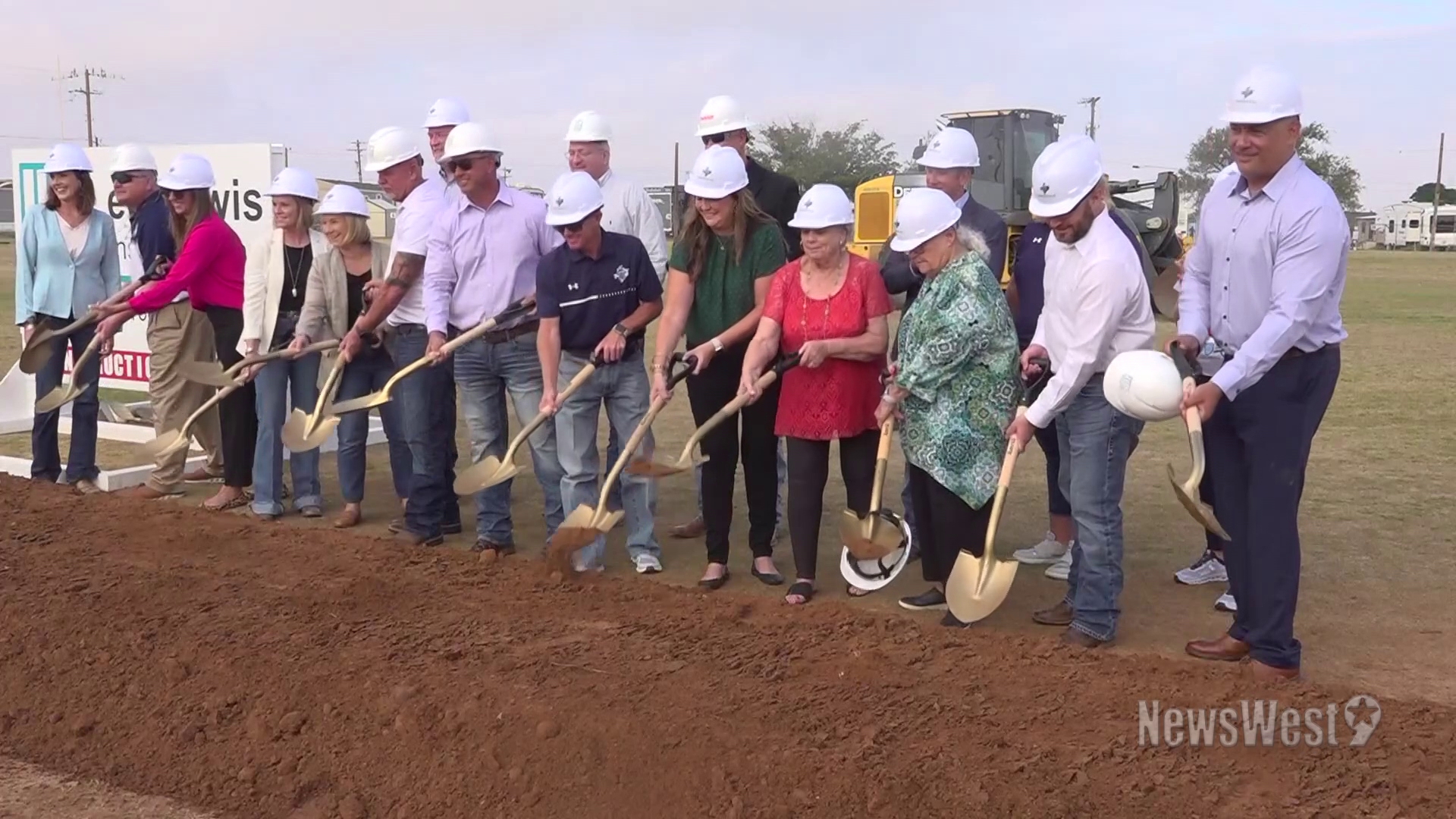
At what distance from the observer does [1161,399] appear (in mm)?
4270

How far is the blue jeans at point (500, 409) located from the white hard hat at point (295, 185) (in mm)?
1529

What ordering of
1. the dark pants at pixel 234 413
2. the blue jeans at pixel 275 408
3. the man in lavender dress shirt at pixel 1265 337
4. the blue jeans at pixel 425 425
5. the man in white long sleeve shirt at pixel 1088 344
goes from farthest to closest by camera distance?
the dark pants at pixel 234 413
the blue jeans at pixel 275 408
the blue jeans at pixel 425 425
the man in white long sleeve shirt at pixel 1088 344
the man in lavender dress shirt at pixel 1265 337

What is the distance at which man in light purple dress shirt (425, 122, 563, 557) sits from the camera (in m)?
6.07

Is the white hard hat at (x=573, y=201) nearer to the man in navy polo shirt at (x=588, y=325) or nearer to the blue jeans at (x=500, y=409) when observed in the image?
the man in navy polo shirt at (x=588, y=325)

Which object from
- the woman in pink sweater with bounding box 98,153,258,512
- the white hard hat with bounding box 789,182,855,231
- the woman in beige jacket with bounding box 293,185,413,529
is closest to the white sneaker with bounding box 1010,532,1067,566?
the white hard hat with bounding box 789,182,855,231

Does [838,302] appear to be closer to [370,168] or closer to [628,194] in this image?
[628,194]

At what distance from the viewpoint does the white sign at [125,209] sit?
8.26 meters

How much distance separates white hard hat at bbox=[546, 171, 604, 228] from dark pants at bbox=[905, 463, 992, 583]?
5.78 feet

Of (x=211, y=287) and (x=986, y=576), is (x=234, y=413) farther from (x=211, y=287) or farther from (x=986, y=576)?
(x=986, y=576)

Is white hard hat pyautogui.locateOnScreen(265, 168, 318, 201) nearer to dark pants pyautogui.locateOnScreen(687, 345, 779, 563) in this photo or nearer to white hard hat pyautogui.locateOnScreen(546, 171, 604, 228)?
white hard hat pyautogui.locateOnScreen(546, 171, 604, 228)

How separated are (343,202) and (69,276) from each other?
2.16 meters

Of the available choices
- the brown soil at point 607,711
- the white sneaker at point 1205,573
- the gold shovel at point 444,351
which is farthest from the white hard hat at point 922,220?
the white sneaker at point 1205,573

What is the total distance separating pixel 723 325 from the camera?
564cm

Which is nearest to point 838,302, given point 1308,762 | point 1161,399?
point 1161,399
